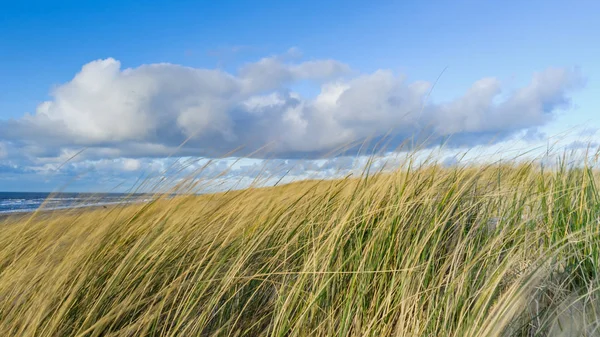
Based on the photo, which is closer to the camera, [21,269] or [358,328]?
[358,328]

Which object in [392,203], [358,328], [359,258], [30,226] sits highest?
[30,226]

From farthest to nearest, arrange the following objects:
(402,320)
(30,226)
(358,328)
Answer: (30,226)
(358,328)
(402,320)

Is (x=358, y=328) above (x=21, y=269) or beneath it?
beneath

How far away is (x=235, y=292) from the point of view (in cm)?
192

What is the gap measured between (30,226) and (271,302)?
7.34 feet

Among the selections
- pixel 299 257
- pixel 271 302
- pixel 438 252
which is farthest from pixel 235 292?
pixel 438 252

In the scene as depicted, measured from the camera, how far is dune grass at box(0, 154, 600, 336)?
1.74 metres

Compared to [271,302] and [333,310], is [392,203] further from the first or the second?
[271,302]

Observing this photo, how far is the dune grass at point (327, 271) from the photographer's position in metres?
1.74

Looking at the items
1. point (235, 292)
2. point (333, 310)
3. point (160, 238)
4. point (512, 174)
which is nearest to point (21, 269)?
point (160, 238)

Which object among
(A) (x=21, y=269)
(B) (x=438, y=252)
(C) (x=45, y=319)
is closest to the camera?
(C) (x=45, y=319)

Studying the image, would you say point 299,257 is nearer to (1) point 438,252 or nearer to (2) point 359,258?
(2) point 359,258

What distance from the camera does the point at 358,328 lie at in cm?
181

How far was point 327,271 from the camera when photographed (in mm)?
1917
